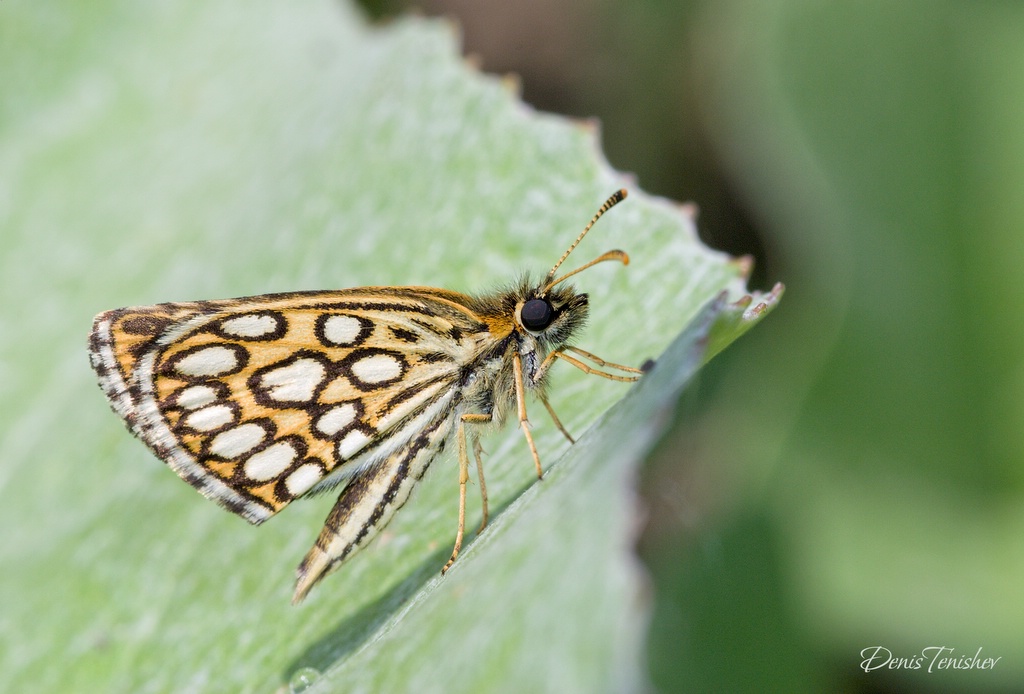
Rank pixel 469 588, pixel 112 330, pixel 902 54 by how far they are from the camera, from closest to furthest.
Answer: pixel 469 588 < pixel 112 330 < pixel 902 54

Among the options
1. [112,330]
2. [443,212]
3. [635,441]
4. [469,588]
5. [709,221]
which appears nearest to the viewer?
[635,441]

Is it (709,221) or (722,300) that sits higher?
(709,221)

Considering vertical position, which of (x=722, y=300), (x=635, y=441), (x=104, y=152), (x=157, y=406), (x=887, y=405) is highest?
(x=887, y=405)

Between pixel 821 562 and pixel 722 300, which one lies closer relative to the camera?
pixel 722 300

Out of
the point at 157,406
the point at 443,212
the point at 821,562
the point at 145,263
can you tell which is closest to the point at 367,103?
the point at 443,212

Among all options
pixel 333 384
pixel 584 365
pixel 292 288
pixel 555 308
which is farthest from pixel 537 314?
pixel 292 288

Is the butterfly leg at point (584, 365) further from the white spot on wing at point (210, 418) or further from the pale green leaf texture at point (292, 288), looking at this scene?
the white spot on wing at point (210, 418)

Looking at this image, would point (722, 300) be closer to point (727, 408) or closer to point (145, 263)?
point (727, 408)
